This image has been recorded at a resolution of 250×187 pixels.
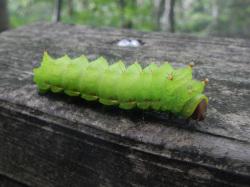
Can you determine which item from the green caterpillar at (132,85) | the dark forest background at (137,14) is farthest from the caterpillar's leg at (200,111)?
the dark forest background at (137,14)

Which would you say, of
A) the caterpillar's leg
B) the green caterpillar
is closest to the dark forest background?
the green caterpillar

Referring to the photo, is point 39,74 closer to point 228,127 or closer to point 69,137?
point 69,137

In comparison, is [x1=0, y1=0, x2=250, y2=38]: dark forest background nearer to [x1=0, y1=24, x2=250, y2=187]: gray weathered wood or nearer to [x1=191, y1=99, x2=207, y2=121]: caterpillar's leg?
[x1=0, y1=24, x2=250, y2=187]: gray weathered wood

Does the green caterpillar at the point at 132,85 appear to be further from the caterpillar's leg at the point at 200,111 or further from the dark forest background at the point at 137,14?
the dark forest background at the point at 137,14

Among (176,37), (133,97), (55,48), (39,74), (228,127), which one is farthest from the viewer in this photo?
(176,37)

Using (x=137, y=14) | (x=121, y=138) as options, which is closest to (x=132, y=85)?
(x=121, y=138)

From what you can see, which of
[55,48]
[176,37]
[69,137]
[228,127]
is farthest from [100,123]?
[176,37]
